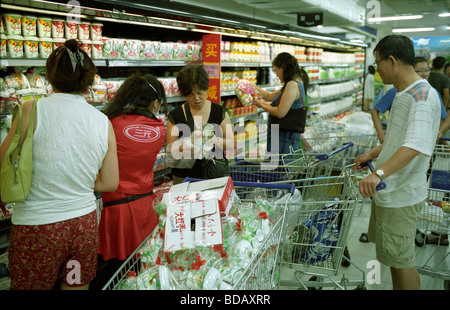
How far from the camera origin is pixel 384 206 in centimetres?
220

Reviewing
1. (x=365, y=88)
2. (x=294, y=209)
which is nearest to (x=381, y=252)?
(x=294, y=209)

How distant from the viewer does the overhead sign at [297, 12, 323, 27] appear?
18.9 ft

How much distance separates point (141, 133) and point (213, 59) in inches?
77.2

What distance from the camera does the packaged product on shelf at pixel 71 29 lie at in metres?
2.57

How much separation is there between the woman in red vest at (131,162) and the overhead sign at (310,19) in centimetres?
436

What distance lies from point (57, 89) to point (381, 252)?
1.98 m

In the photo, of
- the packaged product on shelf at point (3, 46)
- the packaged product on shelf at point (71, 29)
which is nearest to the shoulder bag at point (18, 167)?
the packaged product on shelf at point (3, 46)

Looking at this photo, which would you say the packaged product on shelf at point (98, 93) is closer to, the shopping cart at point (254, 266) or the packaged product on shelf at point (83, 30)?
the packaged product on shelf at point (83, 30)

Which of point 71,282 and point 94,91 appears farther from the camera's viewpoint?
point 94,91

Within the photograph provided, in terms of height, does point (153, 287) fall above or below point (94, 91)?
below

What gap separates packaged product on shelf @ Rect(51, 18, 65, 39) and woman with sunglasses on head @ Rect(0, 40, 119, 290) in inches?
41.7

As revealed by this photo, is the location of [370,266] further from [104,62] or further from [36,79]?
[36,79]

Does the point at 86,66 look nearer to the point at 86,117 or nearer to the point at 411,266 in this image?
the point at 86,117

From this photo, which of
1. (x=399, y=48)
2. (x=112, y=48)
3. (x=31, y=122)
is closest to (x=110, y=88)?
(x=112, y=48)
